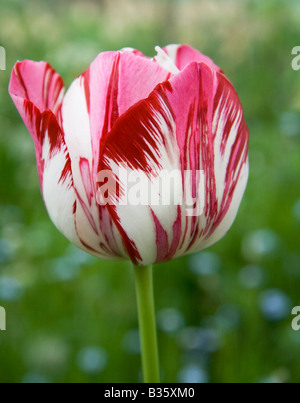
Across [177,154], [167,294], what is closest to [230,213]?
→ [177,154]

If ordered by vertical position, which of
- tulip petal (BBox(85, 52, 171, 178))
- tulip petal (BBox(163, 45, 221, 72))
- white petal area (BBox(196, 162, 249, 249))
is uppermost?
tulip petal (BBox(163, 45, 221, 72))

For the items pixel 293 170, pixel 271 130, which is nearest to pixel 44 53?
pixel 271 130

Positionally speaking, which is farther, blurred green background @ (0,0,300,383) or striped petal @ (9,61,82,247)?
blurred green background @ (0,0,300,383)

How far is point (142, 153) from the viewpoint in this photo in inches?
16.5

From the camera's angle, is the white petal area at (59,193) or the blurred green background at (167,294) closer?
the white petal area at (59,193)

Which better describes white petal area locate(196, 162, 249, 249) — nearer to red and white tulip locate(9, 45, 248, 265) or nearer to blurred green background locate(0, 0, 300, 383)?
red and white tulip locate(9, 45, 248, 265)

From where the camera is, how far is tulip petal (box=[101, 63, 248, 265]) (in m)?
0.41

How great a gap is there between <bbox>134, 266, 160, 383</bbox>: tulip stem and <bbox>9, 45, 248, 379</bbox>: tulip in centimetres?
2

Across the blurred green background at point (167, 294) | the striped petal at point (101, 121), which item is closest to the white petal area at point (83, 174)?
the striped petal at point (101, 121)

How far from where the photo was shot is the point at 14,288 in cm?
111

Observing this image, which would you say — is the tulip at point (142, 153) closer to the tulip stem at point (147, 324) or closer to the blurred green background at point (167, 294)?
the tulip stem at point (147, 324)

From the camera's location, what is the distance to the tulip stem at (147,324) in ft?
1.49

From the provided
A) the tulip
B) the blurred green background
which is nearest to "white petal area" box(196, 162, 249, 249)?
the tulip

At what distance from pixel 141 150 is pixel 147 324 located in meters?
0.13
